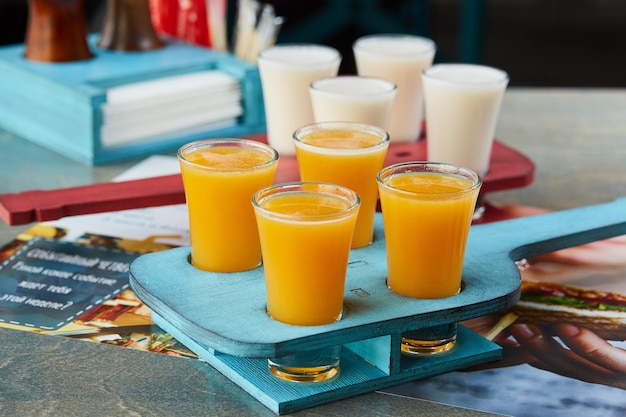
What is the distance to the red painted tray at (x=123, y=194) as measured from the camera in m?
1.34

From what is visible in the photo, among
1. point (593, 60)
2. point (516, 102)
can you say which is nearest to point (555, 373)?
point (516, 102)

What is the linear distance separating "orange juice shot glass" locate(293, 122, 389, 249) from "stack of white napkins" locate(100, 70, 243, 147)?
2.21ft

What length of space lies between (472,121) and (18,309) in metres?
0.71

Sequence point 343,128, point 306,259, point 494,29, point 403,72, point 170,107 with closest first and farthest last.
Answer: point 306,259 < point 343,128 < point 403,72 < point 170,107 < point 494,29

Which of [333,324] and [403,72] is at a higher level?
[403,72]

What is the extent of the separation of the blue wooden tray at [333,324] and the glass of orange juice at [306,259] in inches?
0.6

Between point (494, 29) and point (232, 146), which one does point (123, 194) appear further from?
point (494, 29)

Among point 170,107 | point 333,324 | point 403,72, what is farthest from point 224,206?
point 170,107

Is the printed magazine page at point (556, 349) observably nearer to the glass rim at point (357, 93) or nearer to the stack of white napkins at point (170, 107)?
the glass rim at point (357, 93)

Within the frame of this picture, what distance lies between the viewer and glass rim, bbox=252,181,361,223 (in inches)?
39.6

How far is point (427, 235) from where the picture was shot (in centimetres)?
110

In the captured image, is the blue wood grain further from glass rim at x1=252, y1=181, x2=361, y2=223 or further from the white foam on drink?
the white foam on drink

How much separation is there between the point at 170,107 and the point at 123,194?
551 millimetres

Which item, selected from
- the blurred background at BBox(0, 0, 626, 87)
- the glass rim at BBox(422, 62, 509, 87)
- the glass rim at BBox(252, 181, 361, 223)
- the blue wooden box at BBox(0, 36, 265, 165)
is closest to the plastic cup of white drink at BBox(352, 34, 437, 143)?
the glass rim at BBox(422, 62, 509, 87)
